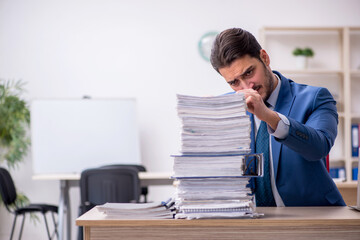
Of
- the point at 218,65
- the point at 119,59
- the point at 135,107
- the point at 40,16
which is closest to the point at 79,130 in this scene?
the point at 135,107

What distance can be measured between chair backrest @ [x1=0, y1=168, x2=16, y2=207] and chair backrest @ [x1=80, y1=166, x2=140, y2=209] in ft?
2.83

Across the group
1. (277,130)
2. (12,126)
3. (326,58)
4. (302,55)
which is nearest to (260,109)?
(277,130)

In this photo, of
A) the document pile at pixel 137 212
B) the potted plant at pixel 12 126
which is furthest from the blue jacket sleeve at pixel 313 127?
the potted plant at pixel 12 126

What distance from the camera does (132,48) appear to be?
5754 mm

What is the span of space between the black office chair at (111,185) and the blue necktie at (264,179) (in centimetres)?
238

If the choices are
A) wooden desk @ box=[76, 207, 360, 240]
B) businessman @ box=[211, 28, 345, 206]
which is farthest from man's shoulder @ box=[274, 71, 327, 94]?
wooden desk @ box=[76, 207, 360, 240]

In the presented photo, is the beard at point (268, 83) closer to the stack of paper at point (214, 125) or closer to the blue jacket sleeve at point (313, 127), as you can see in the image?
the blue jacket sleeve at point (313, 127)

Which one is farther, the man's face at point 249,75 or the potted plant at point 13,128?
the potted plant at point 13,128

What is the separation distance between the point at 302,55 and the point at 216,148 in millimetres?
4439

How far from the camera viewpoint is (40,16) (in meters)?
5.79

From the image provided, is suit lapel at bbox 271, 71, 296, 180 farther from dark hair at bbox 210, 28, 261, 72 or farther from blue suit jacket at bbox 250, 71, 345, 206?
dark hair at bbox 210, 28, 261, 72

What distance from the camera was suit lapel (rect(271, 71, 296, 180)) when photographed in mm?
1623

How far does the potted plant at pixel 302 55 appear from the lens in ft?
18.1

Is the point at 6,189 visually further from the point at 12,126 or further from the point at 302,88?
the point at 302,88
